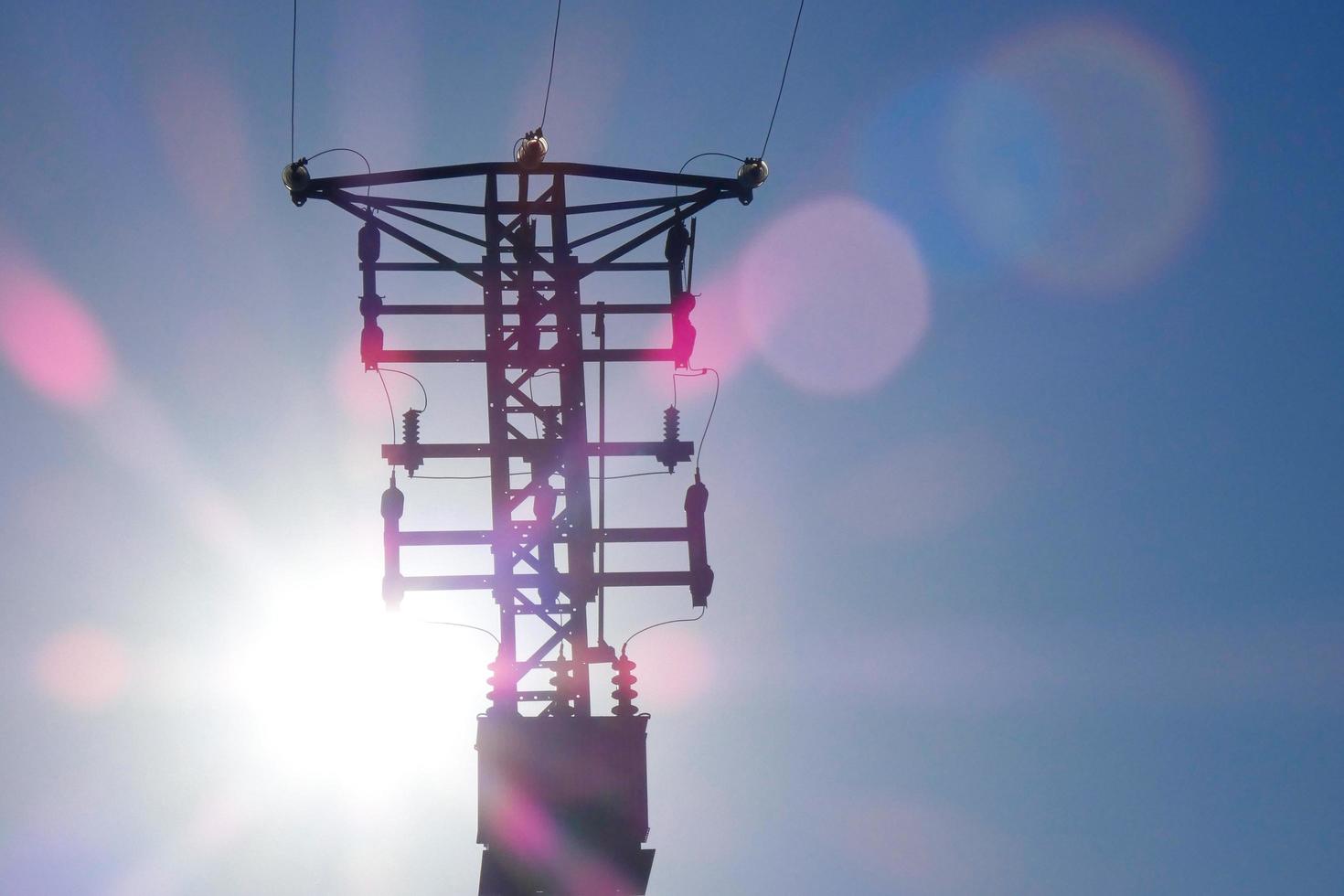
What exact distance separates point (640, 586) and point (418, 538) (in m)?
2.11

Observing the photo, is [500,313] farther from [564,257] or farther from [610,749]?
[610,749]

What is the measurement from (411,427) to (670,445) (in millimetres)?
2474

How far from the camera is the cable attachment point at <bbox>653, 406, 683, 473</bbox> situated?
15.4 metres

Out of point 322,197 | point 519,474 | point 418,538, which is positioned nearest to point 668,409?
point 519,474

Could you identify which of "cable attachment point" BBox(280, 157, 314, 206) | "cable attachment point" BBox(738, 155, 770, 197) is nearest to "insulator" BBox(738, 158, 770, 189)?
"cable attachment point" BBox(738, 155, 770, 197)

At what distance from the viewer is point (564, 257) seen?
50.2 feet

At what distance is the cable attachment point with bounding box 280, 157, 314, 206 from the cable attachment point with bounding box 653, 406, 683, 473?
406 centimetres

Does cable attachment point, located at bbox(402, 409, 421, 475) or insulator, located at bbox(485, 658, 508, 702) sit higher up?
cable attachment point, located at bbox(402, 409, 421, 475)

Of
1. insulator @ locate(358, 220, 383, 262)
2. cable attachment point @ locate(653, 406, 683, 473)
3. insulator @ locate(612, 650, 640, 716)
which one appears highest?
insulator @ locate(358, 220, 383, 262)

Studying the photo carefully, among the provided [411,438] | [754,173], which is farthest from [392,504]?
[754,173]

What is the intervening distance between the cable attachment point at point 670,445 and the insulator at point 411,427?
228 centimetres

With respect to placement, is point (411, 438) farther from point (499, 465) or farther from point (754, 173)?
point (754, 173)

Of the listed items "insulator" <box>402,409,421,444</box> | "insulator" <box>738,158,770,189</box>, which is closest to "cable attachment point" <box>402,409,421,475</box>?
"insulator" <box>402,409,421,444</box>

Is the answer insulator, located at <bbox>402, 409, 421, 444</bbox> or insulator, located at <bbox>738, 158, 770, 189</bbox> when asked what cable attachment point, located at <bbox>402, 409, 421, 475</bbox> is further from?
insulator, located at <bbox>738, 158, 770, 189</bbox>
